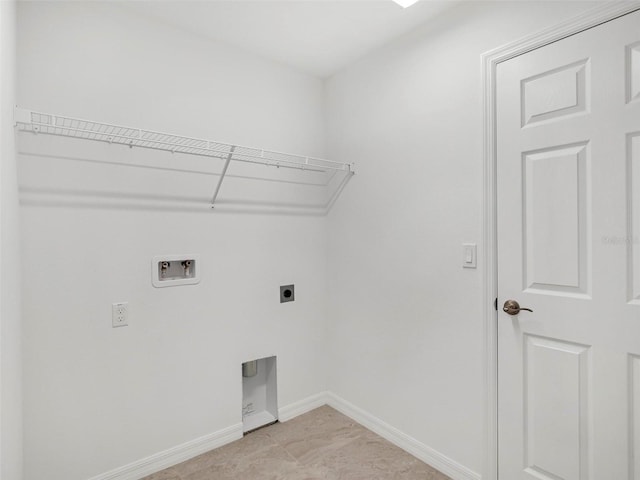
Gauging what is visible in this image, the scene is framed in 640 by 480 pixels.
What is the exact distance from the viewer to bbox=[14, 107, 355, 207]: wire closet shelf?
4.87 ft

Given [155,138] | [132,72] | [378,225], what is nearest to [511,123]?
[378,225]

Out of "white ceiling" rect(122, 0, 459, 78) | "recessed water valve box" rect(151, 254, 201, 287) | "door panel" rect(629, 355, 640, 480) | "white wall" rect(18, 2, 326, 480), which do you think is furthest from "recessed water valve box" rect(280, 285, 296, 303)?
"door panel" rect(629, 355, 640, 480)

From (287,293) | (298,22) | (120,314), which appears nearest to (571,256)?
(287,293)

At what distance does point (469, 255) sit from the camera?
5.80 feet

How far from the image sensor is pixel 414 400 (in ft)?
6.77

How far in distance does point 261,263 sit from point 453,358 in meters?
1.31

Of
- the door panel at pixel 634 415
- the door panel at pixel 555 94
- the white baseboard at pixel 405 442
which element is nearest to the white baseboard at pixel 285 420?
the white baseboard at pixel 405 442

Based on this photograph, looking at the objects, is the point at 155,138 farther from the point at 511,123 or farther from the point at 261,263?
the point at 511,123

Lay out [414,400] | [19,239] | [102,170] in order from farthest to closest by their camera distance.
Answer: [414,400] → [102,170] → [19,239]

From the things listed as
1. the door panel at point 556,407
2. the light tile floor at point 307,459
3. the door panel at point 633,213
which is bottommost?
the light tile floor at point 307,459

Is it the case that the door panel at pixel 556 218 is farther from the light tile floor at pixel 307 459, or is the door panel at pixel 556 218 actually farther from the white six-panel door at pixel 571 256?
the light tile floor at pixel 307 459

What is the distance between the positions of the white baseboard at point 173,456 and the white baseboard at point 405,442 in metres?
0.75

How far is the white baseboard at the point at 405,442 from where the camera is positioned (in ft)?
6.00

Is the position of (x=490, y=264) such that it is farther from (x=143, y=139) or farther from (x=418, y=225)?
(x=143, y=139)
